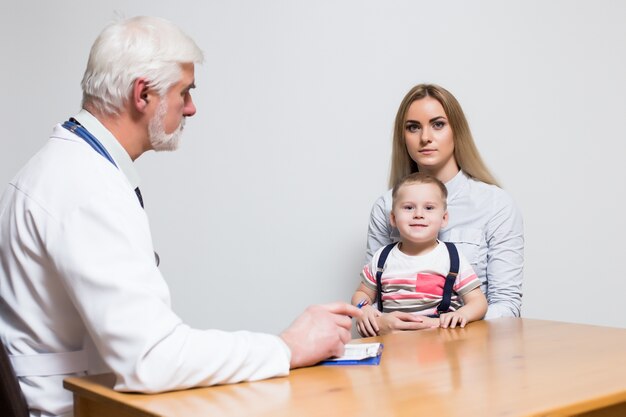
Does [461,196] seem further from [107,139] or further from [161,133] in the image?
[107,139]

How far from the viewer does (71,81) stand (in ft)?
12.8

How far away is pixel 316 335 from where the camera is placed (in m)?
1.86

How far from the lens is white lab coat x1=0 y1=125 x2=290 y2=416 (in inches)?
62.6

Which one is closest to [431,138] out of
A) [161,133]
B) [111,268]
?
[161,133]

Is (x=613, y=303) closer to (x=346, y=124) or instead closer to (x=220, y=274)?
(x=346, y=124)

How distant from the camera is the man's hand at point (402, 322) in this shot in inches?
108

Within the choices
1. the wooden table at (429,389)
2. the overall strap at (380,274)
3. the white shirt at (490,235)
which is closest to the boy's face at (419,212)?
the overall strap at (380,274)

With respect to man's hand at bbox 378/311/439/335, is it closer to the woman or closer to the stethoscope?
the woman

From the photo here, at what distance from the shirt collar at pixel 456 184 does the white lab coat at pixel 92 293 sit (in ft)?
5.54

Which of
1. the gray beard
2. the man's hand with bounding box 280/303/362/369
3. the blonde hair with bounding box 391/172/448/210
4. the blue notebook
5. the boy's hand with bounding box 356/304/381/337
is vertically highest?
the gray beard

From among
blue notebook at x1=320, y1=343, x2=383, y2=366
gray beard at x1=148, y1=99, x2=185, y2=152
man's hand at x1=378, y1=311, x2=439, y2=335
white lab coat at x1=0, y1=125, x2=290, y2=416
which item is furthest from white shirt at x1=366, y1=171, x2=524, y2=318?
white lab coat at x1=0, y1=125, x2=290, y2=416

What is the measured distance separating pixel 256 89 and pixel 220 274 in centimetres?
91

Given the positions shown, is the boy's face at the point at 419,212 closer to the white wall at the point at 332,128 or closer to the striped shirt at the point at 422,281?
the striped shirt at the point at 422,281

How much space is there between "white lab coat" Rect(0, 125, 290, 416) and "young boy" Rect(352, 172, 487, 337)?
3.99ft
